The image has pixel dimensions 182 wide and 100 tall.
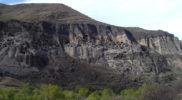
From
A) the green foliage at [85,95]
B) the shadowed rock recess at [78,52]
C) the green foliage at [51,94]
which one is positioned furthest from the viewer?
the shadowed rock recess at [78,52]

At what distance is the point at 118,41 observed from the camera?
17050 centimetres

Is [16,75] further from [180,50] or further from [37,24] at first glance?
[180,50]

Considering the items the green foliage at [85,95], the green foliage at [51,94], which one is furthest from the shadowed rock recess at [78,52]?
the green foliage at [51,94]

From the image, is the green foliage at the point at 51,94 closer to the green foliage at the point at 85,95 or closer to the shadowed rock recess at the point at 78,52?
the green foliage at the point at 85,95

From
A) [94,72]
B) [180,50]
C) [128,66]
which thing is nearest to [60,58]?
[94,72]

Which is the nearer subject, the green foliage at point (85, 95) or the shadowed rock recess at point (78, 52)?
the green foliage at point (85, 95)

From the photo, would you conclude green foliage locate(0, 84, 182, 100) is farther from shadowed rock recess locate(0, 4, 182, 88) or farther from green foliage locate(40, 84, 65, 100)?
shadowed rock recess locate(0, 4, 182, 88)

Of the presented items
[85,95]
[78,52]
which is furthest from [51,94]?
[78,52]

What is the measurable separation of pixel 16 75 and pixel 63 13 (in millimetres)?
82453

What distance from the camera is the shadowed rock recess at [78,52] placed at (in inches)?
4786

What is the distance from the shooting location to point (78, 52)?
495 ft

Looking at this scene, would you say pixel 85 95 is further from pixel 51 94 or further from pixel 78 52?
pixel 78 52

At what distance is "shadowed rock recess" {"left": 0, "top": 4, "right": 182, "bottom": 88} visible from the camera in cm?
12156

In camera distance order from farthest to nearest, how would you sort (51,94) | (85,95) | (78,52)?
(78,52)
(85,95)
(51,94)
